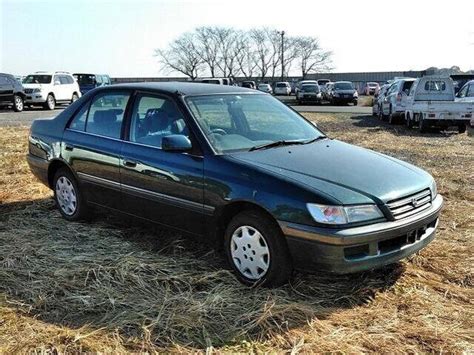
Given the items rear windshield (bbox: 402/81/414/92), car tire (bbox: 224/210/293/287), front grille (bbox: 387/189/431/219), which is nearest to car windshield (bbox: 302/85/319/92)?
rear windshield (bbox: 402/81/414/92)

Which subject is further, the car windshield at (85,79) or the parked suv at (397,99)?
the car windshield at (85,79)

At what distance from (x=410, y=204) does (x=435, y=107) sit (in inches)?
452

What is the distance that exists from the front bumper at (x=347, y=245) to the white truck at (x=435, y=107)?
11.6m

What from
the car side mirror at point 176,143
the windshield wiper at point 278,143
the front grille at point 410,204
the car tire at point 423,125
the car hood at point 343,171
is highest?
the car side mirror at point 176,143

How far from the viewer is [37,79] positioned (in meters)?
25.1

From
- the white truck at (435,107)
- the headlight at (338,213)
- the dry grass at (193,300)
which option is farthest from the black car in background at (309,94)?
the headlight at (338,213)

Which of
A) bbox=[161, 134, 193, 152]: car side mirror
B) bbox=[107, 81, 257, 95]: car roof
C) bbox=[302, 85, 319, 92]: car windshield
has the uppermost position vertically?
bbox=[107, 81, 257, 95]: car roof

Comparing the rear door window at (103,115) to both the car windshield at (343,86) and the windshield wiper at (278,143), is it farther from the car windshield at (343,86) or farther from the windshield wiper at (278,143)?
the car windshield at (343,86)

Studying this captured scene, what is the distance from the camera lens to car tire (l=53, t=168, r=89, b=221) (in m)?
5.51

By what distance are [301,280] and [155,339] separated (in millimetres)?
1306

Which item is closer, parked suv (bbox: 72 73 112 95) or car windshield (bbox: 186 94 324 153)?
car windshield (bbox: 186 94 324 153)

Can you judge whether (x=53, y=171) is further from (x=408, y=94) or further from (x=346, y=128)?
(x=408, y=94)

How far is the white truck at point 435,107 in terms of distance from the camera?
14234mm

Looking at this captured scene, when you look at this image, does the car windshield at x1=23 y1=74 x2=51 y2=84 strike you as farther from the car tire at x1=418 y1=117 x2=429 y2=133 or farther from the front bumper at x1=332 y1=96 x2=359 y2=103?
the front bumper at x1=332 y1=96 x2=359 y2=103
